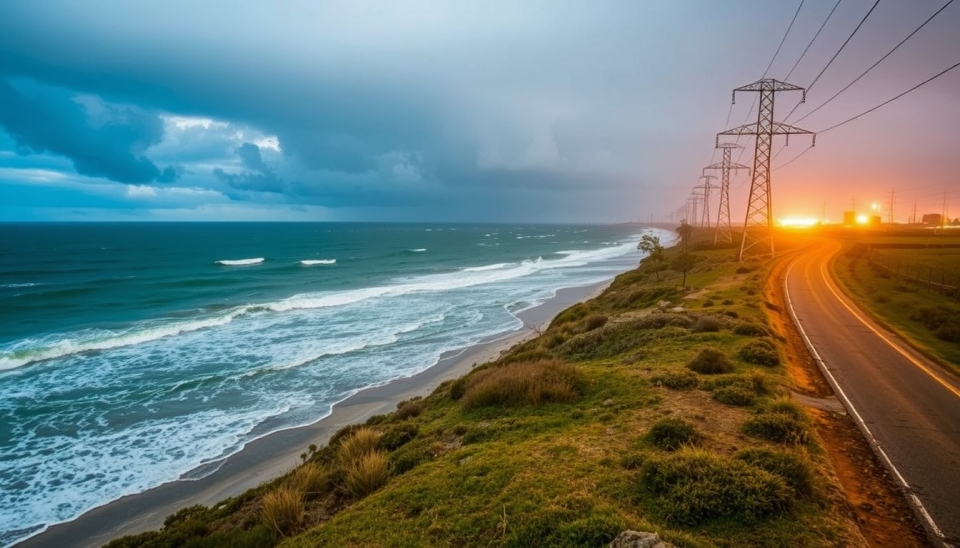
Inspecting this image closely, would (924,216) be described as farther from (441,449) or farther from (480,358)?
(441,449)

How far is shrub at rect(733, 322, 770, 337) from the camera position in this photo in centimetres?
1761

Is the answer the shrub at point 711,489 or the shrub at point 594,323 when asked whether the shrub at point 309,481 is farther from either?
the shrub at point 594,323

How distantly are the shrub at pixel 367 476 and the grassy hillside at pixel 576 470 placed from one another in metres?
0.04

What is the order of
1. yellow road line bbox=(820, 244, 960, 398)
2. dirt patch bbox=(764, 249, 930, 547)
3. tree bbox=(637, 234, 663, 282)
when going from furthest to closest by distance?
1. tree bbox=(637, 234, 663, 282)
2. yellow road line bbox=(820, 244, 960, 398)
3. dirt patch bbox=(764, 249, 930, 547)

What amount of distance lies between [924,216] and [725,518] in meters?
228

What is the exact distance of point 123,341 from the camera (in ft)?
110

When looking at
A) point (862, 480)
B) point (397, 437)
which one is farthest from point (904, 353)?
point (397, 437)

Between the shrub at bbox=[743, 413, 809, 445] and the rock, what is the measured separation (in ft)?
15.7

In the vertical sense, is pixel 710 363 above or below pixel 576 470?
above

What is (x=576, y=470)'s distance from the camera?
836 cm

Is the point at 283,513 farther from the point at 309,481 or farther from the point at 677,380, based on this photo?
the point at 677,380

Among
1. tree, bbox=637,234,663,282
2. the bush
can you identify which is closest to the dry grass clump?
the bush

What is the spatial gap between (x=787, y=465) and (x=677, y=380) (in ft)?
17.5

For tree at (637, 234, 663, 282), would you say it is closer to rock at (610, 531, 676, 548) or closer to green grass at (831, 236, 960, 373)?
green grass at (831, 236, 960, 373)
